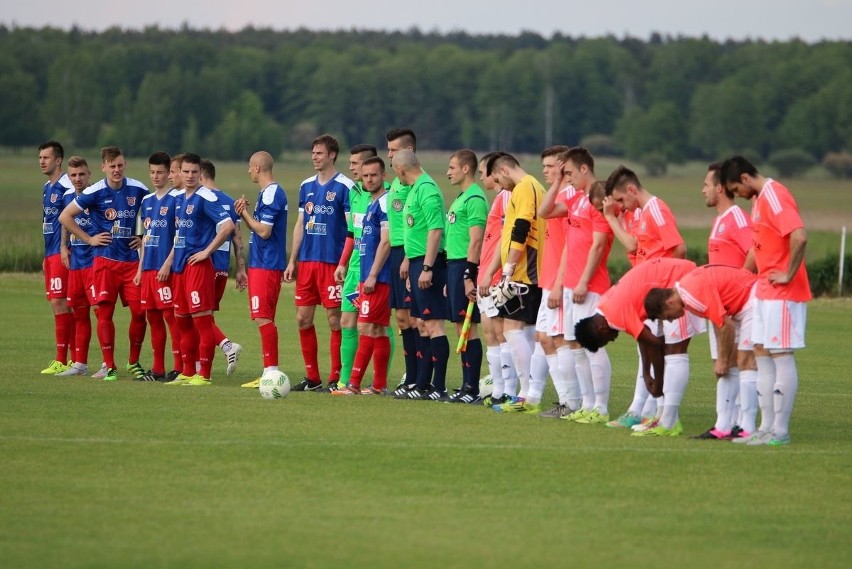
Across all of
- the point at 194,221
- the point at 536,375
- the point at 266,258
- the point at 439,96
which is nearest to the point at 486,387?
the point at 536,375

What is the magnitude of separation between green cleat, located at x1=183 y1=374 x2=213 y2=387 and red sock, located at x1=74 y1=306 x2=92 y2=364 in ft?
5.37

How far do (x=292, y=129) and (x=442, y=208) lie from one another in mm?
126202

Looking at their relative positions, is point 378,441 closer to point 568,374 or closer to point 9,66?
point 568,374

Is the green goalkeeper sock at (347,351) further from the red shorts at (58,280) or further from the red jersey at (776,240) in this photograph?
the red jersey at (776,240)

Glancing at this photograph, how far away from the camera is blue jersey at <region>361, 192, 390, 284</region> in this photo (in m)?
13.7

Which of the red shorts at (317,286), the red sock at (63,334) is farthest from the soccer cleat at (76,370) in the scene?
the red shorts at (317,286)

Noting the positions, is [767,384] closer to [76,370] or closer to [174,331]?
[174,331]

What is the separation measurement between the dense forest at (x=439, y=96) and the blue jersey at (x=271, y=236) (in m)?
101

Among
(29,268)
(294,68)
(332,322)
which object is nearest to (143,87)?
(294,68)

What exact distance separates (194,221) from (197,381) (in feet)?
5.87

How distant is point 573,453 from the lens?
9.92 m

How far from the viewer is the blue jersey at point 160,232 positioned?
48.4ft

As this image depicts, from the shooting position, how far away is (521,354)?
12.6 m

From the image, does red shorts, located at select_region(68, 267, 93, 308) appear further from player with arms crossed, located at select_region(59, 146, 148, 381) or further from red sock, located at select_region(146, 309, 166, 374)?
red sock, located at select_region(146, 309, 166, 374)
